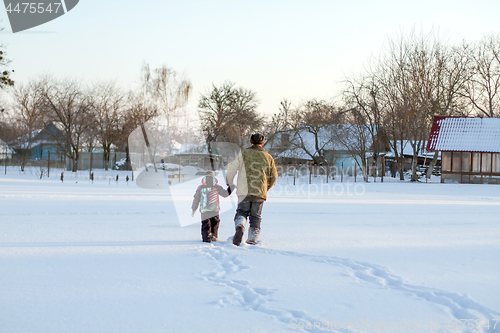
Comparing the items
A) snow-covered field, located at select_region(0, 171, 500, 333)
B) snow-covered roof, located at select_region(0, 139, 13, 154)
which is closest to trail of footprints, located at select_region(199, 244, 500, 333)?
snow-covered field, located at select_region(0, 171, 500, 333)

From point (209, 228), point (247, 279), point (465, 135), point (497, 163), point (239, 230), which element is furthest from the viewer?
point (465, 135)

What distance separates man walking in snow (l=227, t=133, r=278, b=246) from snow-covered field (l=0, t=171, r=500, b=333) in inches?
12.6

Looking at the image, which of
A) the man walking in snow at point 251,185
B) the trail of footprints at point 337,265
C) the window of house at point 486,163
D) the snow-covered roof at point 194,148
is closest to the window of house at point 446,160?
the window of house at point 486,163

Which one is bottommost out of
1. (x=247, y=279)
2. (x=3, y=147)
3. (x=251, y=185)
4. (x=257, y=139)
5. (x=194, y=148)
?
(x=247, y=279)

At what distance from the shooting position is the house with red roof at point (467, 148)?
2730 cm

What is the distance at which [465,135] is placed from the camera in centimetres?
2875

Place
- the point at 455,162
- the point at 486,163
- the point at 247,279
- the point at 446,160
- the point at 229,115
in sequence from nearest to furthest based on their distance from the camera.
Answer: the point at 247,279 → the point at 486,163 → the point at 455,162 → the point at 446,160 → the point at 229,115

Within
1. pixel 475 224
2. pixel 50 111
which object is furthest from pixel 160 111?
pixel 475 224

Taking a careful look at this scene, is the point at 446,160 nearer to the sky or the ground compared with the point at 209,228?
nearer to the sky

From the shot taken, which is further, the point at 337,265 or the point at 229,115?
the point at 229,115

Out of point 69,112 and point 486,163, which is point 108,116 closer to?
point 69,112

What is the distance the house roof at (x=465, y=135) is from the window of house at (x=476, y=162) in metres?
0.44

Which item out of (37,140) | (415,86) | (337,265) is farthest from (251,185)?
(37,140)

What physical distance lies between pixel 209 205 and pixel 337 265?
7.18ft
